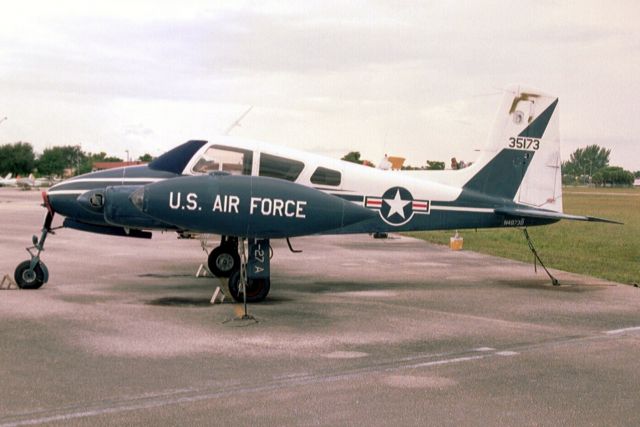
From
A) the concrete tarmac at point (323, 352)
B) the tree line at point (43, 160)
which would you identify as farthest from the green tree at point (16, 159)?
the concrete tarmac at point (323, 352)

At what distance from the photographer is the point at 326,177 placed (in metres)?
12.2

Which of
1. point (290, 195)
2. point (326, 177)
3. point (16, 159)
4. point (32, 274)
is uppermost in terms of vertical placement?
point (16, 159)

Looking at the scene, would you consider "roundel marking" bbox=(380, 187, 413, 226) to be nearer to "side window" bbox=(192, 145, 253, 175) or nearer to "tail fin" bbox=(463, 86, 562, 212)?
"tail fin" bbox=(463, 86, 562, 212)

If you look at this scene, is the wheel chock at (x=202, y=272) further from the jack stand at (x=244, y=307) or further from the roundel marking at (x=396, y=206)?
the roundel marking at (x=396, y=206)

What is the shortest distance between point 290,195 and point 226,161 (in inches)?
80.7

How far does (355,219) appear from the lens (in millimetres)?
10383

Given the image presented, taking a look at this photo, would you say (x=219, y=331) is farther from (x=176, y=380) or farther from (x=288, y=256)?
(x=288, y=256)

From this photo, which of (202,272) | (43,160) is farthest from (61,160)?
(202,272)

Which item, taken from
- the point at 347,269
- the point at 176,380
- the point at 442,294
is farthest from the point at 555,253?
the point at 176,380

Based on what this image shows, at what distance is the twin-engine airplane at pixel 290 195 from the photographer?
Answer: 1001cm

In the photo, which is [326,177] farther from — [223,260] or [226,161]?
[223,260]

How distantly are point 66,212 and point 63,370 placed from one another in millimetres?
5219

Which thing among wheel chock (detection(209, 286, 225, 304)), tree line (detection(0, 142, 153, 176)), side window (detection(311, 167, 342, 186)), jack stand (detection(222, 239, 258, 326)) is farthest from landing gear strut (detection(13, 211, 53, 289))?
tree line (detection(0, 142, 153, 176))

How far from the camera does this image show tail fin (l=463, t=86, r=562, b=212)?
13945 mm
